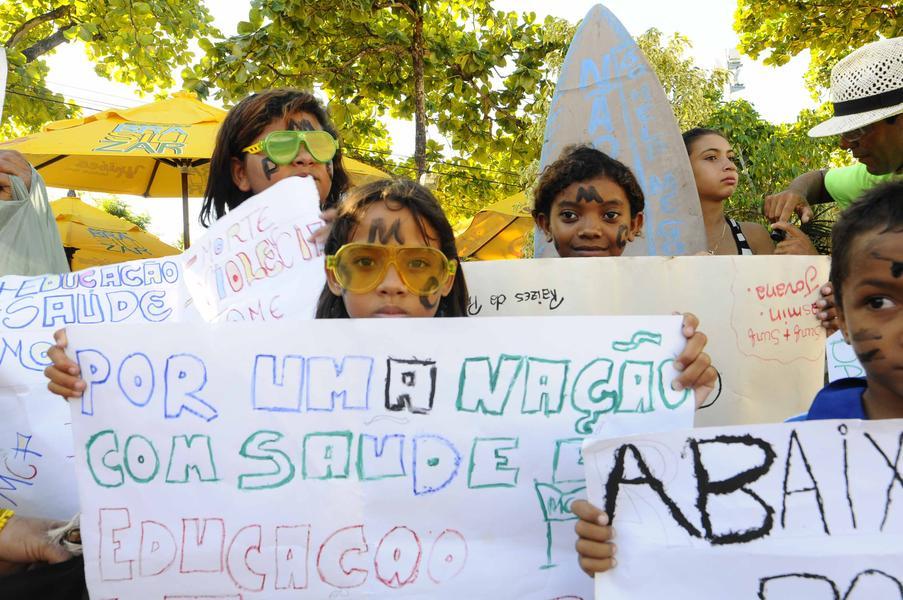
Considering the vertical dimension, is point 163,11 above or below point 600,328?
above

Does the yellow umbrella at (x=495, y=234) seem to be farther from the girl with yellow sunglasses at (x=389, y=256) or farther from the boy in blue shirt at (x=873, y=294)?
the boy in blue shirt at (x=873, y=294)

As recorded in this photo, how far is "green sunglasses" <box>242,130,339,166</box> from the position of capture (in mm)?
2566

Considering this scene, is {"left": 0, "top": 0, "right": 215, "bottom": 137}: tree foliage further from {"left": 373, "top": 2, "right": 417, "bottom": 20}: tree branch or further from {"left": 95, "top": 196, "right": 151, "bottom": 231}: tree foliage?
{"left": 95, "top": 196, "right": 151, "bottom": 231}: tree foliage

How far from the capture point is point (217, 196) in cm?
271

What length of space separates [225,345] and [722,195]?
2.37 meters

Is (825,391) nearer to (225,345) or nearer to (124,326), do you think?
(225,345)

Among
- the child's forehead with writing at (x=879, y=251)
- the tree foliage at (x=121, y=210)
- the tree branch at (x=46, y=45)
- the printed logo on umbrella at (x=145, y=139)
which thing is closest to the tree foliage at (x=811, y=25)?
the printed logo on umbrella at (x=145, y=139)

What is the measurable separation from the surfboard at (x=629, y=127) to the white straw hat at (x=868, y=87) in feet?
1.95

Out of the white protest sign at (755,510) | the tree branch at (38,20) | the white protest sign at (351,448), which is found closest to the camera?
the white protest sign at (755,510)

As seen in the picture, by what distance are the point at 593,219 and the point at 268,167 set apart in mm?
1099

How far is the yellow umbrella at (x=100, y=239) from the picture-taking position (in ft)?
33.0

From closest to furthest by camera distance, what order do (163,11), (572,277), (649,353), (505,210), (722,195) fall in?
(649,353), (572,277), (722,195), (163,11), (505,210)

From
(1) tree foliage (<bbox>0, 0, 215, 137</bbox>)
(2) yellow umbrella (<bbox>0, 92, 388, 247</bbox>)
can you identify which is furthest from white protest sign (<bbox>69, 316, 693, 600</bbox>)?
(1) tree foliage (<bbox>0, 0, 215, 137</bbox>)

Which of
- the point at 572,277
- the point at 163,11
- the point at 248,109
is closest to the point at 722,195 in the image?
the point at 572,277
